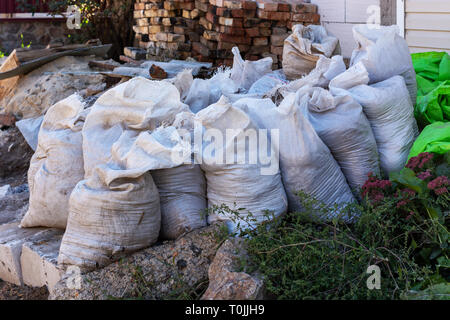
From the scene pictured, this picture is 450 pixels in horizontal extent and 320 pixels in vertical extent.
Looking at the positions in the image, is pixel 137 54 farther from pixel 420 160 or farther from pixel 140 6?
pixel 420 160

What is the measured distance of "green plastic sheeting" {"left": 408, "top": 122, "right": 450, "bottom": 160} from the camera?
2676 mm

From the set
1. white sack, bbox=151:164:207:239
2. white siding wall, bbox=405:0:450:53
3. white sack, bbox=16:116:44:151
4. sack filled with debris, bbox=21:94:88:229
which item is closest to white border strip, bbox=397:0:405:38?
white siding wall, bbox=405:0:450:53

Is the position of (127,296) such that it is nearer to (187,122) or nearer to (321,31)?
(187,122)

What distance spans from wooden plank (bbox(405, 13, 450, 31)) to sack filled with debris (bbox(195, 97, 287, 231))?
2.29 m

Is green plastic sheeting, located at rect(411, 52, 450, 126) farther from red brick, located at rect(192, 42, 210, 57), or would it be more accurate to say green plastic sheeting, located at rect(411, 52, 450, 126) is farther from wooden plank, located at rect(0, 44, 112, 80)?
wooden plank, located at rect(0, 44, 112, 80)

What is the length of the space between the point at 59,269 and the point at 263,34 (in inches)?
148

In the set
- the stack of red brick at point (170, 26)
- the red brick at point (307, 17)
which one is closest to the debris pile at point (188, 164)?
the red brick at point (307, 17)

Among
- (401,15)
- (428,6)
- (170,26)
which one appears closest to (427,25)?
(428,6)

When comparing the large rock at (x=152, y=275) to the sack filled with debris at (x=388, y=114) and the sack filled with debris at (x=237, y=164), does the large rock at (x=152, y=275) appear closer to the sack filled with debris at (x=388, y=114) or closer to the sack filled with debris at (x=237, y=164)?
the sack filled with debris at (x=237, y=164)

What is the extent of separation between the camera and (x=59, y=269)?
2.59 m

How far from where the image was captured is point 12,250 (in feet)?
9.68

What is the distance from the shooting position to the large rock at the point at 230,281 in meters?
2.08

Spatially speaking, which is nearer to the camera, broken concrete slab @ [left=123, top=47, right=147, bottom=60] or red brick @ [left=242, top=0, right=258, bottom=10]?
red brick @ [left=242, top=0, right=258, bottom=10]

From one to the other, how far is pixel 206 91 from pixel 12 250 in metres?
1.35
